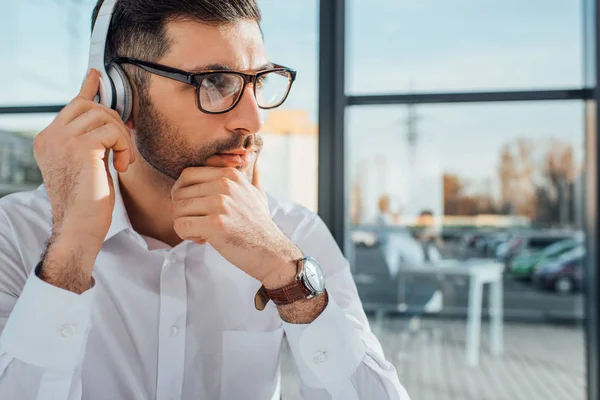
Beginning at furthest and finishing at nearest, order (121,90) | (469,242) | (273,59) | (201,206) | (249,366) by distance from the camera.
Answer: (469,242)
(273,59)
(249,366)
(121,90)
(201,206)

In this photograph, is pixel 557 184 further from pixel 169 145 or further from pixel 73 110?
pixel 73 110

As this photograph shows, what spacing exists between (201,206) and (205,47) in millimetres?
363

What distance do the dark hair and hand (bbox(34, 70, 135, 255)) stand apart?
Result: 0.24m

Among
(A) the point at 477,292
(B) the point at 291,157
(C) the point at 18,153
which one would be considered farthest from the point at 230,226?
(C) the point at 18,153

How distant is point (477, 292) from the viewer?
10.3 feet

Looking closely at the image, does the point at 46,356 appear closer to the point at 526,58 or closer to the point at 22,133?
the point at 22,133

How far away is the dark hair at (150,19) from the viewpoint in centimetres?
112

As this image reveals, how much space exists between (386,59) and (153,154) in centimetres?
201

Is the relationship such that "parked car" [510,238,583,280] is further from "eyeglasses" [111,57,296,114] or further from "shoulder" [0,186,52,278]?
"shoulder" [0,186,52,278]

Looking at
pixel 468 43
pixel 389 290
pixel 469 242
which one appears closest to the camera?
pixel 468 43

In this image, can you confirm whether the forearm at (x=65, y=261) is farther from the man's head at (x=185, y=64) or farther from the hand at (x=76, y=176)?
the man's head at (x=185, y=64)

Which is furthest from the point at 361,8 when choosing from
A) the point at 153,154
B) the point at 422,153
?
the point at 153,154

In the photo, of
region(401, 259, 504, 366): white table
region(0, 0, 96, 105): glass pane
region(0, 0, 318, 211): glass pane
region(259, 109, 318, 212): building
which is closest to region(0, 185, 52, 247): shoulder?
region(0, 0, 318, 211): glass pane

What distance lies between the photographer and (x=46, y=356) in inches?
35.2
